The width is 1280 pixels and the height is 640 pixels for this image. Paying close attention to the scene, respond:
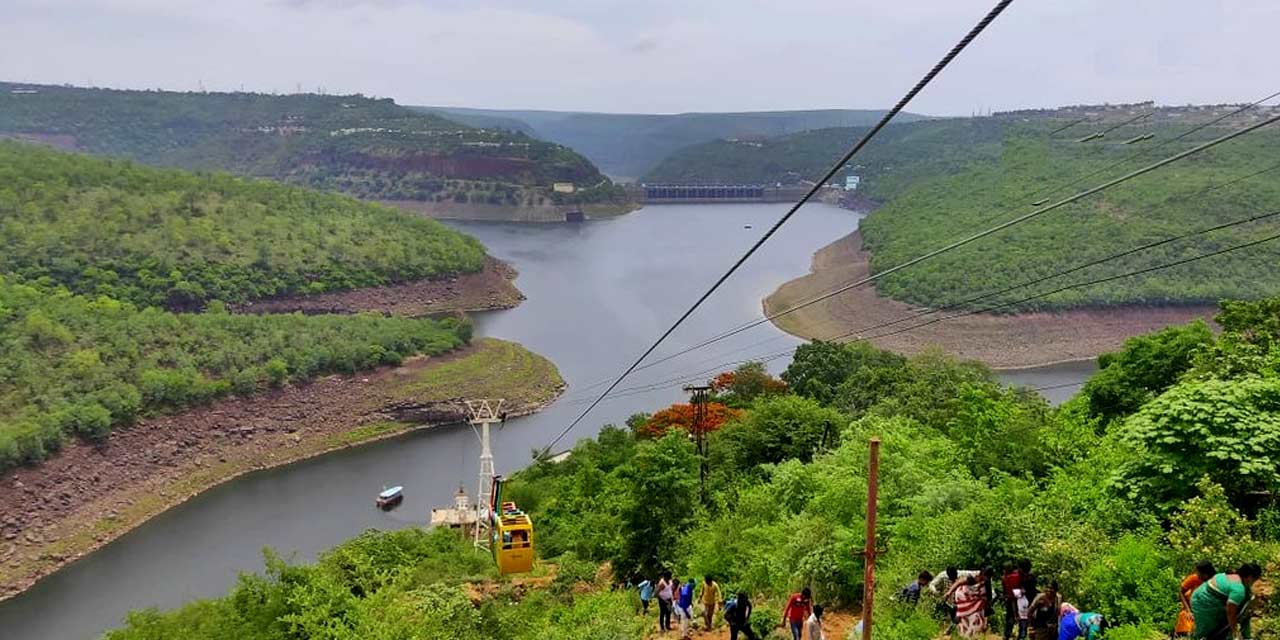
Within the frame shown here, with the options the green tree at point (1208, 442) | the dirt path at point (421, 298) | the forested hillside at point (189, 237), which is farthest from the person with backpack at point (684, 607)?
the dirt path at point (421, 298)

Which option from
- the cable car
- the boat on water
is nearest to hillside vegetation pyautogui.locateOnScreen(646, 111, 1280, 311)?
the boat on water

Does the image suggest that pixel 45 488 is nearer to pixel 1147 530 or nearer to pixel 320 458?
pixel 320 458

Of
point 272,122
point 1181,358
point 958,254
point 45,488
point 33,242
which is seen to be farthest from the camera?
point 272,122

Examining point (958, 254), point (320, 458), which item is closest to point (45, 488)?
point (320, 458)

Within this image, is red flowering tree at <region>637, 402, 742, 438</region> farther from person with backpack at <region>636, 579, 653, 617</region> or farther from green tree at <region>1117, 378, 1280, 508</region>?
green tree at <region>1117, 378, 1280, 508</region>

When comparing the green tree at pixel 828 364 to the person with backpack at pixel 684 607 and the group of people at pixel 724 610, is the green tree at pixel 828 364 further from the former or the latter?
the person with backpack at pixel 684 607

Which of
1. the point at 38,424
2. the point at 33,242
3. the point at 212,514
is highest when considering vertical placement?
the point at 33,242

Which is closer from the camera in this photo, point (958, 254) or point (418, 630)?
point (418, 630)
